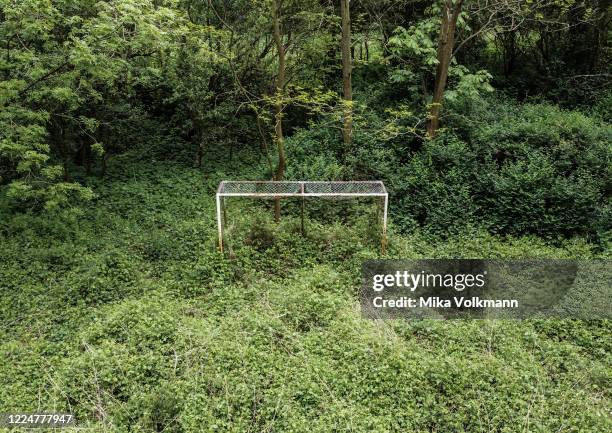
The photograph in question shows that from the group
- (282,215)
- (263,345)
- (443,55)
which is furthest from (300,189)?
(443,55)

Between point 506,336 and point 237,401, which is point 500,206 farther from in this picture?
point 237,401

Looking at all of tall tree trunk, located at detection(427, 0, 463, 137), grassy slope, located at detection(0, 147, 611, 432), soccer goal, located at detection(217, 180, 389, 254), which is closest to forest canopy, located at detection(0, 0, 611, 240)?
tall tree trunk, located at detection(427, 0, 463, 137)

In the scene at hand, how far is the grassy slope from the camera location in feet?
17.4

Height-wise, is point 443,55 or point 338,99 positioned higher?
point 443,55

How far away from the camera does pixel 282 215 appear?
9.52 metres

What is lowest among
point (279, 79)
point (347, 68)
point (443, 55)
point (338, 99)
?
point (338, 99)

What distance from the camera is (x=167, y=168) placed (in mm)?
11758

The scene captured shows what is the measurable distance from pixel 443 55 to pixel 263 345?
6.92 m

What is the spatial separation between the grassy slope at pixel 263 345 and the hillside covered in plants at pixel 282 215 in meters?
0.03

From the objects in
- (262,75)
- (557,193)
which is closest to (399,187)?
(557,193)

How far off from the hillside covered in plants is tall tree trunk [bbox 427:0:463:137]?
55mm

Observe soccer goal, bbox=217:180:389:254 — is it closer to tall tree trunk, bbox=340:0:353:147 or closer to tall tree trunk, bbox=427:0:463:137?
tall tree trunk, bbox=340:0:353:147

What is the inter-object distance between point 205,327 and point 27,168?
12.6ft

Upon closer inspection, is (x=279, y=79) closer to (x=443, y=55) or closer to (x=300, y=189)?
(x=300, y=189)
